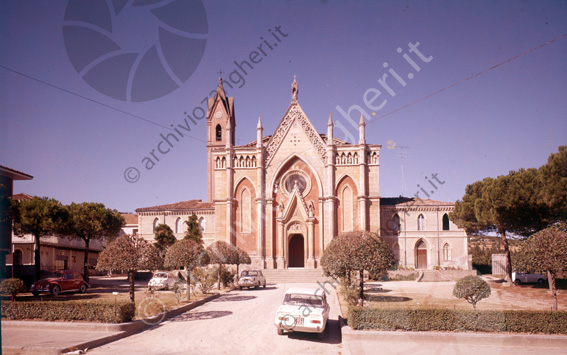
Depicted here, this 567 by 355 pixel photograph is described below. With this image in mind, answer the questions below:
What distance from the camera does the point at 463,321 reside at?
45.2 ft

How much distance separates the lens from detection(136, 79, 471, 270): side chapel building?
4884 centimetres

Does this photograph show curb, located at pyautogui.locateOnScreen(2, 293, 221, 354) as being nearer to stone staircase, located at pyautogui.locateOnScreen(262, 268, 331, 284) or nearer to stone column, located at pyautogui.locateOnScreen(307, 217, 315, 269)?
stone staircase, located at pyautogui.locateOnScreen(262, 268, 331, 284)

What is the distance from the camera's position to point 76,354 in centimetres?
1174

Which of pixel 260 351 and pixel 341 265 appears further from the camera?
pixel 341 265

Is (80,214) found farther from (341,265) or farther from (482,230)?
(482,230)

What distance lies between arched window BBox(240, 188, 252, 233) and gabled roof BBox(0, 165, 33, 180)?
76.2 ft

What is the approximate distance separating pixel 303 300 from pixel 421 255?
38922 mm

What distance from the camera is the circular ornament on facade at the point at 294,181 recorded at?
50.4m

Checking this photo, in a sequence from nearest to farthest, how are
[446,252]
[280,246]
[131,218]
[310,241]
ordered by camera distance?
[310,241], [280,246], [446,252], [131,218]

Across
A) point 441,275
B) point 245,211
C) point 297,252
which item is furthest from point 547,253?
point 245,211

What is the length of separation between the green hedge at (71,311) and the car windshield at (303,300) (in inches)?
220

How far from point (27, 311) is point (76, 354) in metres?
5.57

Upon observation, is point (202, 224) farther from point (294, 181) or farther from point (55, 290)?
point (55, 290)

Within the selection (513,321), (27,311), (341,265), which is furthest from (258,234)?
(513,321)
